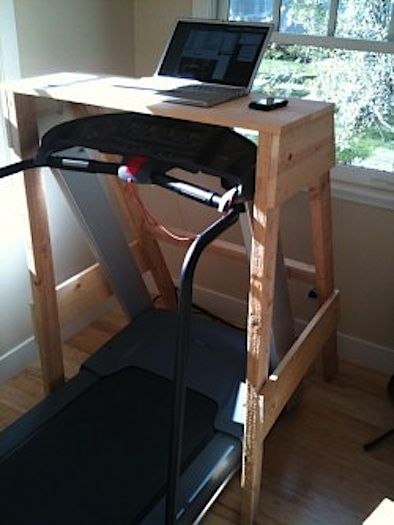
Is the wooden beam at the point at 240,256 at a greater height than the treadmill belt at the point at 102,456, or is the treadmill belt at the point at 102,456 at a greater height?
the wooden beam at the point at 240,256

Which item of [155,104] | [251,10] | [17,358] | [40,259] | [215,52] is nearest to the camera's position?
[155,104]

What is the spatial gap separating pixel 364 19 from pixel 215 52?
0.69 m

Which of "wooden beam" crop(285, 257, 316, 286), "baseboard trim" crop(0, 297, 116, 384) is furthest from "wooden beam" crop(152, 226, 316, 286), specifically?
"baseboard trim" crop(0, 297, 116, 384)

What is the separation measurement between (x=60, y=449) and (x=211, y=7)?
5.77ft

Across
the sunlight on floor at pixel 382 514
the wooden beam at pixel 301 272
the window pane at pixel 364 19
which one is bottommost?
the sunlight on floor at pixel 382 514

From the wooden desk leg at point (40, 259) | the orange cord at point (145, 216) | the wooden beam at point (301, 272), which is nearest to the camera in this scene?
the wooden desk leg at point (40, 259)

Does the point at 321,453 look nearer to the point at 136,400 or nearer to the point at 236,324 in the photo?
the point at 136,400

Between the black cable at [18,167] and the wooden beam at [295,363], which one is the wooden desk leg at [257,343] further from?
the black cable at [18,167]

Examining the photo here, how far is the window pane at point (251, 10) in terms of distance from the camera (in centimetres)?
215

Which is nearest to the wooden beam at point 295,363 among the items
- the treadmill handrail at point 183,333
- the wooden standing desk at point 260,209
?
the wooden standing desk at point 260,209

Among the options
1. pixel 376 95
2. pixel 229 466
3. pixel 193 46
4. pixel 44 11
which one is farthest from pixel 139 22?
pixel 229 466

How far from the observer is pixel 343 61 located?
207 centimetres

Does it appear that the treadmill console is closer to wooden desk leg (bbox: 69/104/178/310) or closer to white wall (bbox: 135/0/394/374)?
wooden desk leg (bbox: 69/104/178/310)

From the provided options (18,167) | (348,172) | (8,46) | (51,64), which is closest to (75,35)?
(51,64)
